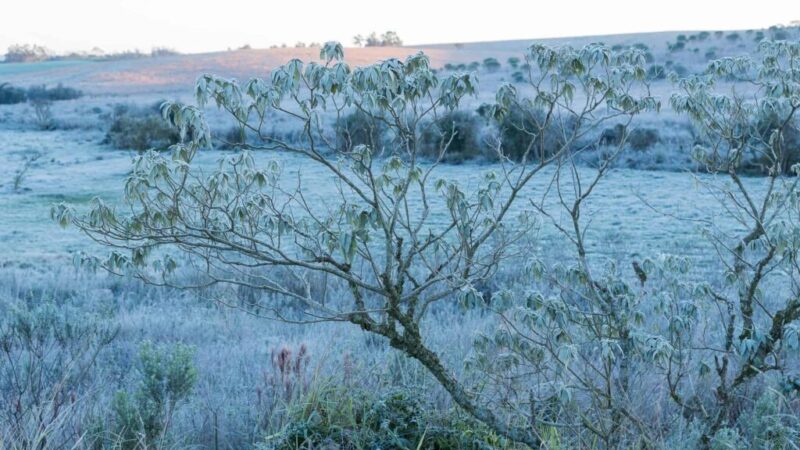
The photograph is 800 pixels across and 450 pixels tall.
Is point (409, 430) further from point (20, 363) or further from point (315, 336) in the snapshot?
point (20, 363)

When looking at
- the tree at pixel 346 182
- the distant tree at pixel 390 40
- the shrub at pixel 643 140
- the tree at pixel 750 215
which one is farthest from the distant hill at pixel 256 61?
the tree at pixel 346 182

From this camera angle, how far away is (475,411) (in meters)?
3.51

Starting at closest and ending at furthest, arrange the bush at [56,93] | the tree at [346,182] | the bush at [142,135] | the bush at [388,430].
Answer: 1. the tree at [346,182]
2. the bush at [388,430]
3. the bush at [142,135]
4. the bush at [56,93]

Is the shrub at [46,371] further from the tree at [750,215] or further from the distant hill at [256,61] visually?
the distant hill at [256,61]

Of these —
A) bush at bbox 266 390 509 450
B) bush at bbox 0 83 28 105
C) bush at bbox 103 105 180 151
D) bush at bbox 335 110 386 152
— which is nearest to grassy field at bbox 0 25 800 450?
bush at bbox 266 390 509 450

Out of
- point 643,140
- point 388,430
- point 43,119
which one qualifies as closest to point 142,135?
point 43,119

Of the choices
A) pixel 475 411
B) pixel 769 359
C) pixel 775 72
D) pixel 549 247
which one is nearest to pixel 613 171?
pixel 549 247

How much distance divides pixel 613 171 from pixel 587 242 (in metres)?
7.00

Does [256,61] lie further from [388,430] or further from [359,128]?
[388,430]

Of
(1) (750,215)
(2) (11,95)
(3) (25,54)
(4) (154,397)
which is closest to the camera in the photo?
(1) (750,215)

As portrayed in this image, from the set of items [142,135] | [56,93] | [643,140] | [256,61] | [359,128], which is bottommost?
[56,93]

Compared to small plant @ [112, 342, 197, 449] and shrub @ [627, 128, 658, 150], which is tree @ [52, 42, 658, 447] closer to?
small plant @ [112, 342, 197, 449]

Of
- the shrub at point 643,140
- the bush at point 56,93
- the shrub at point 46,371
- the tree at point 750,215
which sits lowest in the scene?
the bush at point 56,93

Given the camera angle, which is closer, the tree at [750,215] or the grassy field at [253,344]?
the tree at [750,215]
